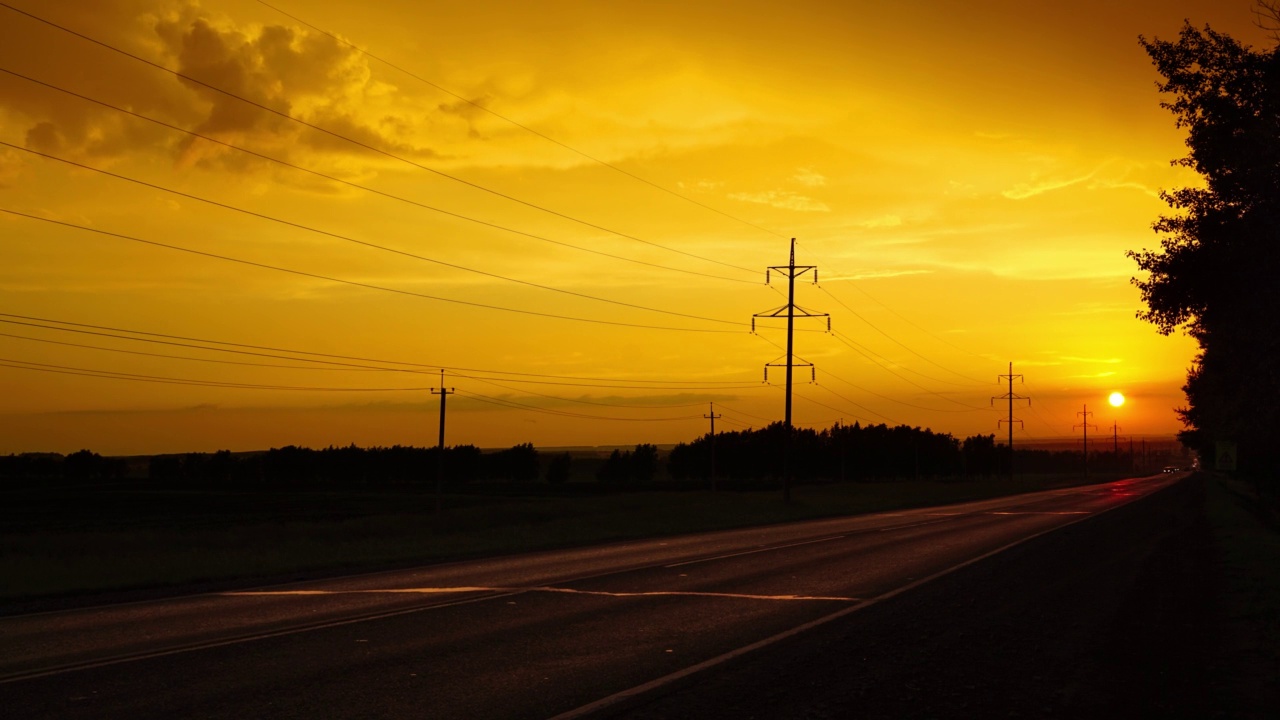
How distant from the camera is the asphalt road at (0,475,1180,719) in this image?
8781 mm

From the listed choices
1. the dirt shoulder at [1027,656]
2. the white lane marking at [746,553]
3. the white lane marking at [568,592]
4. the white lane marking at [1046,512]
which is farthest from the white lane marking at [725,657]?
the white lane marking at [1046,512]

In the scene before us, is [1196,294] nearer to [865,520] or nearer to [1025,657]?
[1025,657]

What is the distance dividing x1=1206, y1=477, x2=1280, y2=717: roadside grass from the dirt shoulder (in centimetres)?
3

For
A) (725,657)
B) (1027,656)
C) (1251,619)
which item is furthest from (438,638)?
(1251,619)

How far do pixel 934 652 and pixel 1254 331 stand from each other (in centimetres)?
1256

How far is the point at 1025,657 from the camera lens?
11.3 meters

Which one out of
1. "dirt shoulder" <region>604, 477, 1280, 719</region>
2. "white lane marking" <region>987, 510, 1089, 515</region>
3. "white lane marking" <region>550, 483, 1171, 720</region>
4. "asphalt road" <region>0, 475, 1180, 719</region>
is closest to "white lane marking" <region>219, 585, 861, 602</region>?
"asphalt road" <region>0, 475, 1180, 719</region>

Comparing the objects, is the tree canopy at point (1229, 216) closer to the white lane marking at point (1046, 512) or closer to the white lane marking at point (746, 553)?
the white lane marking at point (746, 553)

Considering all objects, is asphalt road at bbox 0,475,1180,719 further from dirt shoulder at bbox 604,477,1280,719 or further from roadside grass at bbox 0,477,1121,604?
roadside grass at bbox 0,477,1121,604

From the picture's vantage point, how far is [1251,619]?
14.1m

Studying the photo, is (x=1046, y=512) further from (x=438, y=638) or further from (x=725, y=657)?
(x=438, y=638)

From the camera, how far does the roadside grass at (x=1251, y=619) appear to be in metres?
9.84

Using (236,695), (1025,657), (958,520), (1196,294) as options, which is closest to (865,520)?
(958,520)

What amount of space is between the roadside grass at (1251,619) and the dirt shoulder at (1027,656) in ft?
0.11
